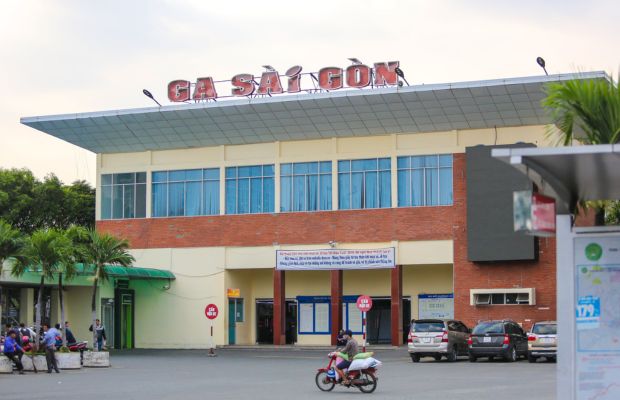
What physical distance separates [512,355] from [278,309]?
693 inches

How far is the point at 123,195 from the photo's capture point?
188 ft

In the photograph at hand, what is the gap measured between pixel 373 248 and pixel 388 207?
2.17m

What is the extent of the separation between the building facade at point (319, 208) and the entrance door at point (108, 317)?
1976 millimetres

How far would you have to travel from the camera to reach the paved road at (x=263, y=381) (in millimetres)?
23281

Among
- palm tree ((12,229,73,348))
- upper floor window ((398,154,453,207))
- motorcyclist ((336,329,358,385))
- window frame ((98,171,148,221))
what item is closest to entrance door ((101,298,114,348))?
window frame ((98,171,148,221))

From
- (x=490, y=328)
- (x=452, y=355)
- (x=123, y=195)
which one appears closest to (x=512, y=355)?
(x=490, y=328)

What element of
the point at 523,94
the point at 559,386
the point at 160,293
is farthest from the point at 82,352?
the point at 559,386

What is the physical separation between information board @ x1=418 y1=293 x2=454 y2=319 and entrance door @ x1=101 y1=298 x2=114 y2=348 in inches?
630

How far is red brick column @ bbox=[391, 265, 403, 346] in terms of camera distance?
166ft

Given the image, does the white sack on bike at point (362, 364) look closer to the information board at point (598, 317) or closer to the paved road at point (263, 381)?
the paved road at point (263, 381)

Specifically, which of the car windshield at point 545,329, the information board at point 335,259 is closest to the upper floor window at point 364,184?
the information board at point 335,259

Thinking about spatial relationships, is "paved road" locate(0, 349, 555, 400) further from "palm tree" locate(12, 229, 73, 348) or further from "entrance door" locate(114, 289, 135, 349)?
"entrance door" locate(114, 289, 135, 349)

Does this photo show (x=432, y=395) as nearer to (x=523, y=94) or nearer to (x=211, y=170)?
(x=523, y=94)

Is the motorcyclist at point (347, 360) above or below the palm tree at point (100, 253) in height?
below
